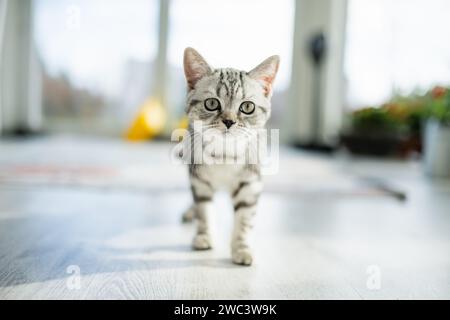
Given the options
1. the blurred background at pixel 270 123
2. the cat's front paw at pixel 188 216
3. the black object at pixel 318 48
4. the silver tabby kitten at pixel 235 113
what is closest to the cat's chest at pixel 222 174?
the silver tabby kitten at pixel 235 113

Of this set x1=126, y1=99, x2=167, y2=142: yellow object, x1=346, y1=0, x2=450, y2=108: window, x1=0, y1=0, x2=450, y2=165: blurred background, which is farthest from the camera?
x1=126, y1=99, x2=167, y2=142: yellow object

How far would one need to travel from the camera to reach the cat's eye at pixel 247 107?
3.54 ft

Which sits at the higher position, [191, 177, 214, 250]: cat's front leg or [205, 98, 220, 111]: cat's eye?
[205, 98, 220, 111]: cat's eye

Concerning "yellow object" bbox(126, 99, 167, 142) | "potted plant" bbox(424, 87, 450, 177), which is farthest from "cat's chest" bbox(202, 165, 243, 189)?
"yellow object" bbox(126, 99, 167, 142)

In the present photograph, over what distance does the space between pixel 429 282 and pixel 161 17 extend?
16.1 ft

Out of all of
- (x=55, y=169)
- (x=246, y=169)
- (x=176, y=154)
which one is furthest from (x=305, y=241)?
(x=55, y=169)

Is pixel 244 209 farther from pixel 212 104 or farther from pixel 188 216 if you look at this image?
pixel 188 216

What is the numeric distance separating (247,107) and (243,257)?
365 mm

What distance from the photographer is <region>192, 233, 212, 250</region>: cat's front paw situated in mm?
1224

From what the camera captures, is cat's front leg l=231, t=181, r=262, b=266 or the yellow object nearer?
cat's front leg l=231, t=181, r=262, b=266

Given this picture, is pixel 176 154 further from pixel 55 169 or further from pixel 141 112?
pixel 141 112

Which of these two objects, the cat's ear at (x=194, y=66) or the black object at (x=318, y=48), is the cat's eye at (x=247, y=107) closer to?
the cat's ear at (x=194, y=66)

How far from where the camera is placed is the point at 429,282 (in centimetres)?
102

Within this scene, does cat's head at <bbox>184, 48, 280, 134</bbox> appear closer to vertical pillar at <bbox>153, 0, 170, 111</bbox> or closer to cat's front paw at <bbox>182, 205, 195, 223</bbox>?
cat's front paw at <bbox>182, 205, 195, 223</bbox>
